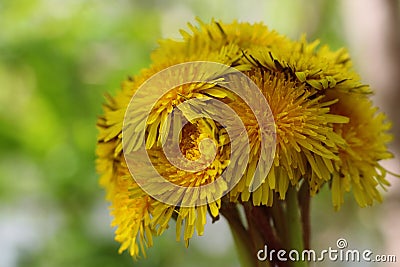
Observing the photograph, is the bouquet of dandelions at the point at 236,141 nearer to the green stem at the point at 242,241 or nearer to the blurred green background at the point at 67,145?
the green stem at the point at 242,241

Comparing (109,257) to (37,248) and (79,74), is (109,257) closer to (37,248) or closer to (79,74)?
(37,248)

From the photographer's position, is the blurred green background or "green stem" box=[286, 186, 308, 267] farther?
the blurred green background

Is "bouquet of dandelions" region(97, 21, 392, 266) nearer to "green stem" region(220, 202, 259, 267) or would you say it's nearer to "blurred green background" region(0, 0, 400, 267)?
"green stem" region(220, 202, 259, 267)

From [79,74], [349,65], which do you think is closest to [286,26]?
[79,74]

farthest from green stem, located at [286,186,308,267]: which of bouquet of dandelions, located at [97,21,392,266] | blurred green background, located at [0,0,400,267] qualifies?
blurred green background, located at [0,0,400,267]

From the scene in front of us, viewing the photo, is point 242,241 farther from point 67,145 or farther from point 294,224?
point 67,145

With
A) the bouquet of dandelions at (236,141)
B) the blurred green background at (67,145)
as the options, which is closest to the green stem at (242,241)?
the bouquet of dandelions at (236,141)

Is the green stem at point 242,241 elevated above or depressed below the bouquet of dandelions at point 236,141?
below

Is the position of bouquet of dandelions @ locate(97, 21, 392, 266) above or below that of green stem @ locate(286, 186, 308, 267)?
above
